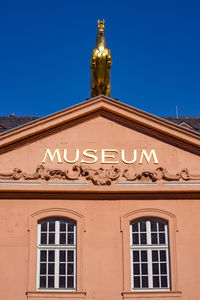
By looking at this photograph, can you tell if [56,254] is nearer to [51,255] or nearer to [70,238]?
[51,255]

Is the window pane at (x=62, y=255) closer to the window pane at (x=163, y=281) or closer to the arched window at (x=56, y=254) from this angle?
the arched window at (x=56, y=254)

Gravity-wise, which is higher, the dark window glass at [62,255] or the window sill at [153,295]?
the dark window glass at [62,255]

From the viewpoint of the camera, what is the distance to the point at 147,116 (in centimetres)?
1942

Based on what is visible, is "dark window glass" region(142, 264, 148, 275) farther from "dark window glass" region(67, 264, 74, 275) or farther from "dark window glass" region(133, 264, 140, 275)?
"dark window glass" region(67, 264, 74, 275)

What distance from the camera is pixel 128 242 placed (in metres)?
18.0

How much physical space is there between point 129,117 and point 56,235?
15.8 feet

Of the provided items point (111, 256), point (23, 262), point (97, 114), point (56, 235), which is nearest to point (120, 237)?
point (111, 256)

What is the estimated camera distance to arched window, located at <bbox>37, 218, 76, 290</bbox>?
17.6 meters

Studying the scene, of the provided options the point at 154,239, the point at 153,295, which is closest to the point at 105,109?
the point at 154,239

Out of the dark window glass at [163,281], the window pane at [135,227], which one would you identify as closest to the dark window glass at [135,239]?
the window pane at [135,227]

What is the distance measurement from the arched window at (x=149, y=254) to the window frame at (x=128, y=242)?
17cm

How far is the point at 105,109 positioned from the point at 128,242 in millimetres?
4791

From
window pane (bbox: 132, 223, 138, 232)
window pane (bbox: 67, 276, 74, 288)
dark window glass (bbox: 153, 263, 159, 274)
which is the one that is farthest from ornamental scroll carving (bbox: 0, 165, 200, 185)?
window pane (bbox: 67, 276, 74, 288)

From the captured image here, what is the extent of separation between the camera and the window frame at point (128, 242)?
17.5 m
